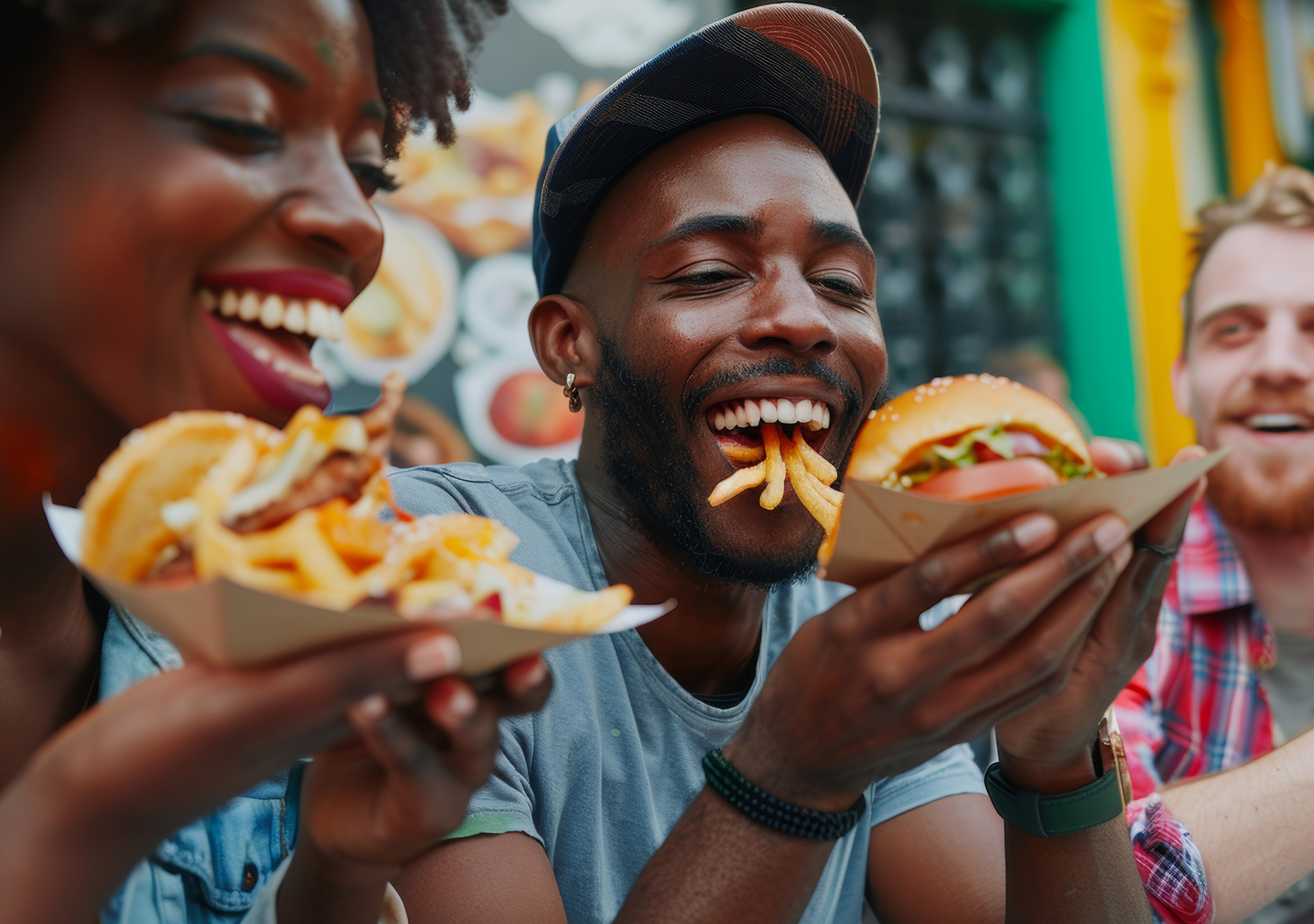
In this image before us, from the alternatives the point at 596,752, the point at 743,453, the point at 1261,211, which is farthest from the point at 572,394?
the point at 1261,211

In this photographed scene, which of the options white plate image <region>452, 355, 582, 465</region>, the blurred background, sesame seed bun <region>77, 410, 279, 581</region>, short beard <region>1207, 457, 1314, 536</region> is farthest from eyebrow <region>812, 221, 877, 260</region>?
the blurred background

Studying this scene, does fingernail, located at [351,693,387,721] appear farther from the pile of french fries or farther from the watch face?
the watch face

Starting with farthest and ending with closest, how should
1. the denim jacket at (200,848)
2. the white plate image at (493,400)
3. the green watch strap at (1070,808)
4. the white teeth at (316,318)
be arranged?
the white plate image at (493,400), the green watch strap at (1070,808), the denim jacket at (200,848), the white teeth at (316,318)

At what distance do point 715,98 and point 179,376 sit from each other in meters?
1.47

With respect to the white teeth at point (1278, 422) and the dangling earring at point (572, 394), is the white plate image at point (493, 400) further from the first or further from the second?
the white teeth at point (1278, 422)

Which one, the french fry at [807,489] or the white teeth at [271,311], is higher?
the white teeth at [271,311]

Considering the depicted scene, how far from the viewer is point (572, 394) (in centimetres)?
251

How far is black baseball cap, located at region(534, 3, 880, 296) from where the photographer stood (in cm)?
222

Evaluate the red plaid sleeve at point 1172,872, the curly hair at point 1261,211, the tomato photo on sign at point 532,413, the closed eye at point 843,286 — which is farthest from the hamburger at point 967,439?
the tomato photo on sign at point 532,413

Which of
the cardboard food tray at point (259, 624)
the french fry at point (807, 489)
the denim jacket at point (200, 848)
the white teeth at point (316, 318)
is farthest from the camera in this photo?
the french fry at point (807, 489)

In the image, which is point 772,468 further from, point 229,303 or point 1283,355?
point 1283,355

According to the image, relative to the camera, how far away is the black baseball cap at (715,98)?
2.22 meters

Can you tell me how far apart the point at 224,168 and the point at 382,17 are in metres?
0.49

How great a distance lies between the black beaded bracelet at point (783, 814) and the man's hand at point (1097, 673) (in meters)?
0.38
